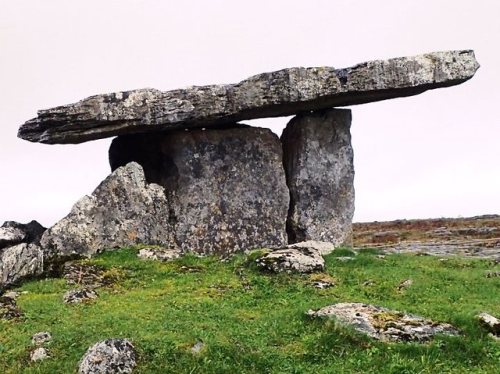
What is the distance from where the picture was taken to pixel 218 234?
78.8 feet

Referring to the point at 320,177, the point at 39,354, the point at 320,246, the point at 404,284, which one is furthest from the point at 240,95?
the point at 39,354

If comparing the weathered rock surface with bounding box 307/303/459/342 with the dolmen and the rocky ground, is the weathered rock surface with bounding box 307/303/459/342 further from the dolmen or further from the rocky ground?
the rocky ground

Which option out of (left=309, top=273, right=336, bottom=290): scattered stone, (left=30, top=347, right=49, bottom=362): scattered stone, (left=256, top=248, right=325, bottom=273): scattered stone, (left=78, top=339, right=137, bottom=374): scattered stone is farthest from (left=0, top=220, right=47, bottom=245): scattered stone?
(left=78, top=339, right=137, bottom=374): scattered stone

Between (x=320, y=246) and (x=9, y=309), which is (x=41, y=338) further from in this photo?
(x=320, y=246)

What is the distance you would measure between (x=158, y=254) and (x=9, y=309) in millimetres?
5476

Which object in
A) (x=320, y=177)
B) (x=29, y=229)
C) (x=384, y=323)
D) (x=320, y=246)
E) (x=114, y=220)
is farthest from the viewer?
(x=320, y=177)

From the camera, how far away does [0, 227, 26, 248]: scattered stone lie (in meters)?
21.5

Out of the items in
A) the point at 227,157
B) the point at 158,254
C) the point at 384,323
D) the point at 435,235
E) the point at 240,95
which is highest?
the point at 240,95

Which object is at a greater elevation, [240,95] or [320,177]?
[240,95]

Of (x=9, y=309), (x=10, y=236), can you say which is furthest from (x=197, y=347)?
(x=10, y=236)

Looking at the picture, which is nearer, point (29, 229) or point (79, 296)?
point (79, 296)

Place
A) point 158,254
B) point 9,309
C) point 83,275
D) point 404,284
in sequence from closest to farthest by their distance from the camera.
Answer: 1. point 9,309
2. point 404,284
3. point 83,275
4. point 158,254

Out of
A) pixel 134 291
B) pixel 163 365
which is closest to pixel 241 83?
pixel 134 291

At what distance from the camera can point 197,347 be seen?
1295 centimetres
